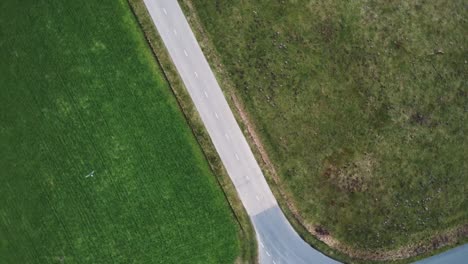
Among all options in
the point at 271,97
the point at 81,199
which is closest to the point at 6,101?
the point at 81,199

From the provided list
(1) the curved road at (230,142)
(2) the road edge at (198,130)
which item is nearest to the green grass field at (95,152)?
(2) the road edge at (198,130)

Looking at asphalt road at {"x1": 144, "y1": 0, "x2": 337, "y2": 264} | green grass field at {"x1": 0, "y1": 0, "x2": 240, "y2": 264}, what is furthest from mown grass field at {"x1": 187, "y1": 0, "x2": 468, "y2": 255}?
green grass field at {"x1": 0, "y1": 0, "x2": 240, "y2": 264}

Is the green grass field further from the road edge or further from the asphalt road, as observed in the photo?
the asphalt road

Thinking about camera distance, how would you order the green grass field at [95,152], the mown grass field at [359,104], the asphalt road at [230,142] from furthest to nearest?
the mown grass field at [359,104]
the asphalt road at [230,142]
the green grass field at [95,152]

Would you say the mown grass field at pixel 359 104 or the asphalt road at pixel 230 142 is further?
the mown grass field at pixel 359 104

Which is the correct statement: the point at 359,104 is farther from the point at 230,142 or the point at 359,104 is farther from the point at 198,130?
the point at 198,130

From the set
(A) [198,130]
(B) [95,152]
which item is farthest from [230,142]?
(B) [95,152]

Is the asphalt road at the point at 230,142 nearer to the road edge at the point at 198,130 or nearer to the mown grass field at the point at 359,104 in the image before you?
the road edge at the point at 198,130
